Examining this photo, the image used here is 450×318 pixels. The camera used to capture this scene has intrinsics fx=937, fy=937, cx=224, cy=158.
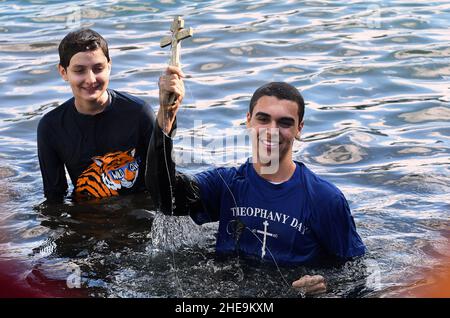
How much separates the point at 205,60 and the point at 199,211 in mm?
5481

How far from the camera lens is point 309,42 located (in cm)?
1105

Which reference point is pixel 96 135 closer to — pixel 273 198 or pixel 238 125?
pixel 273 198

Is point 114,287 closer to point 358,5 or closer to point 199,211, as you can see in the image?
point 199,211

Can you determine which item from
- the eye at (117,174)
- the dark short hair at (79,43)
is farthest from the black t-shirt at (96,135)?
the dark short hair at (79,43)

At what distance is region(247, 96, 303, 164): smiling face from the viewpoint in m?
5.02

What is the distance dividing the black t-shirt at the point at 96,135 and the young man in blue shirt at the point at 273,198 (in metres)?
1.30

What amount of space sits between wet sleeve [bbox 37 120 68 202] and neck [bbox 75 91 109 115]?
26 cm

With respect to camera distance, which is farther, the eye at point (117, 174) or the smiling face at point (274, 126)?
the eye at point (117, 174)

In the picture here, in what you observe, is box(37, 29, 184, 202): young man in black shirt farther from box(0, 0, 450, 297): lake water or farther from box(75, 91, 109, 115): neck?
box(0, 0, 450, 297): lake water

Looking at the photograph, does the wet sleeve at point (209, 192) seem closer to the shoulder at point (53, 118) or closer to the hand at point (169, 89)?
the hand at point (169, 89)

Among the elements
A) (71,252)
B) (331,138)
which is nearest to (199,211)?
(71,252)

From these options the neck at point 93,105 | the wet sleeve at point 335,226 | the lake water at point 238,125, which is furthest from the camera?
the neck at point 93,105

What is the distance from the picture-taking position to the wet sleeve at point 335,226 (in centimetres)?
501

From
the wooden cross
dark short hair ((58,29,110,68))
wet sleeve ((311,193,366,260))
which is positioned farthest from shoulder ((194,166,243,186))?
dark short hair ((58,29,110,68))
